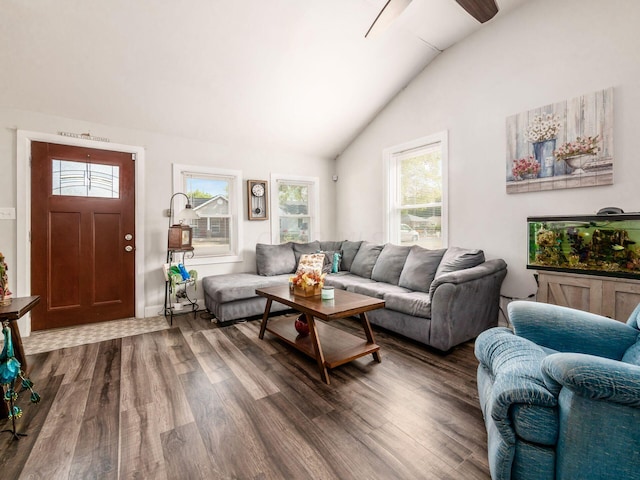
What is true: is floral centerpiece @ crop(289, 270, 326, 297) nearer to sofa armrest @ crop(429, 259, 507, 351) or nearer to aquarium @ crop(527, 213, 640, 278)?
sofa armrest @ crop(429, 259, 507, 351)

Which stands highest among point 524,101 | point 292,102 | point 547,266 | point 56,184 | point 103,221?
point 292,102

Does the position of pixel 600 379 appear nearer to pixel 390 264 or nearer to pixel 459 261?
pixel 459 261

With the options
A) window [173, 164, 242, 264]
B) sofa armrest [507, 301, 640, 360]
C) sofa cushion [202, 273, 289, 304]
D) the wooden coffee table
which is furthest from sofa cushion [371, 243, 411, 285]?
window [173, 164, 242, 264]

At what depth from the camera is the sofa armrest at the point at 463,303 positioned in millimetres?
2521

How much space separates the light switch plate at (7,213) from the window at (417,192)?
170 inches

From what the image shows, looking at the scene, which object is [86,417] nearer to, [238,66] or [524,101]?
[238,66]

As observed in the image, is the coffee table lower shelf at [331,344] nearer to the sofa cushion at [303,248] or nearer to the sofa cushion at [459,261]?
the sofa cushion at [459,261]

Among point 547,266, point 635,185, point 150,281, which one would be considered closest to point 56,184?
point 150,281

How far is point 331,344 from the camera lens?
2.54 metres

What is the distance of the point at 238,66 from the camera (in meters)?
3.22

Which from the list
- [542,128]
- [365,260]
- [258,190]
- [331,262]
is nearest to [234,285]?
[331,262]

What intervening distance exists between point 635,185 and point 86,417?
4.13 meters

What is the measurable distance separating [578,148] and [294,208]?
11.9 feet

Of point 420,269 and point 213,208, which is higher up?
point 213,208
